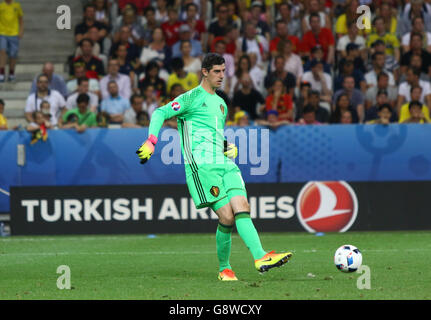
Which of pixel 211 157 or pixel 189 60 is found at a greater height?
pixel 189 60

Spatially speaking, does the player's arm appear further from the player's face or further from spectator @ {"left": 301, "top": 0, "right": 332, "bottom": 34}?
spectator @ {"left": 301, "top": 0, "right": 332, "bottom": 34}

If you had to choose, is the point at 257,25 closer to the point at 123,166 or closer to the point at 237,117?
the point at 237,117

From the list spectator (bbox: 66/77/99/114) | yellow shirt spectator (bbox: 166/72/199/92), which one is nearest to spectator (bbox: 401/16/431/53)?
yellow shirt spectator (bbox: 166/72/199/92)

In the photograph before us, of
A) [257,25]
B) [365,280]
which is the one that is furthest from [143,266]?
[257,25]

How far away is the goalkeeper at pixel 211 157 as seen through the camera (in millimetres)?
8500

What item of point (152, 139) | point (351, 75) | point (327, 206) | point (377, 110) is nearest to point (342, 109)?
point (377, 110)

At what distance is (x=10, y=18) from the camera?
1758 centimetres

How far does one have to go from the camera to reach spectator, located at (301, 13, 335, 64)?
1750 cm

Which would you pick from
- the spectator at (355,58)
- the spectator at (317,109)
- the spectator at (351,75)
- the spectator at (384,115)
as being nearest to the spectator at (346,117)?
the spectator at (384,115)

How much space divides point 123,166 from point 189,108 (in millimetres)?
6049

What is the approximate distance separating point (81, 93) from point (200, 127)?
7.22 metres

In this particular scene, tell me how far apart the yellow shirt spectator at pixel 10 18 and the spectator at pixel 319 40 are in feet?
18.6

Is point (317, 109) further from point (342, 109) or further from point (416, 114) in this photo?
point (416, 114)

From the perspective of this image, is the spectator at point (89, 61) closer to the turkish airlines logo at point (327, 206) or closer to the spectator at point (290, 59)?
the spectator at point (290, 59)
